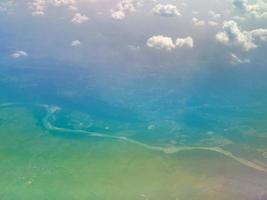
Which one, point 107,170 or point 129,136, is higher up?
point 129,136

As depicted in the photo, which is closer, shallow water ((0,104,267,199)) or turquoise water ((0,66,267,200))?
shallow water ((0,104,267,199))

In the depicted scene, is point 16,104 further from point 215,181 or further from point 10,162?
point 215,181

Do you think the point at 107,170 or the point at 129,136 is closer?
the point at 107,170

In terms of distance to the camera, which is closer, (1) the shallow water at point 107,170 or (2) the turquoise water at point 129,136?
(1) the shallow water at point 107,170

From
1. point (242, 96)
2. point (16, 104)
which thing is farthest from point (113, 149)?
point (242, 96)

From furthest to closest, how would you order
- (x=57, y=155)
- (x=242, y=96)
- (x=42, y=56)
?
(x=42, y=56), (x=242, y=96), (x=57, y=155)

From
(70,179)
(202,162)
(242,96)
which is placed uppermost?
(242,96)

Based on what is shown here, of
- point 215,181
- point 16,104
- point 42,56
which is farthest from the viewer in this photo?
point 42,56

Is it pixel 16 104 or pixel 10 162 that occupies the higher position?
pixel 16 104
